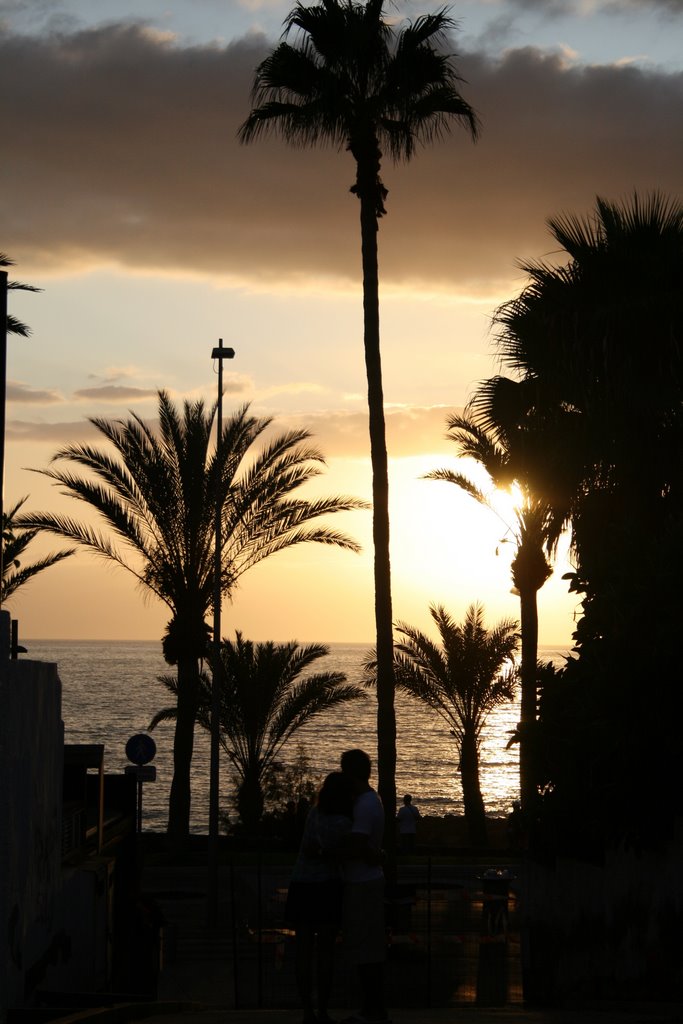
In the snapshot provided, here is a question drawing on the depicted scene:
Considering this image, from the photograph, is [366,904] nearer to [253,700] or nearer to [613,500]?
[613,500]

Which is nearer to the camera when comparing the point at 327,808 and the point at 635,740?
the point at 327,808

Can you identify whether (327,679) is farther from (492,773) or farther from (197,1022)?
(492,773)

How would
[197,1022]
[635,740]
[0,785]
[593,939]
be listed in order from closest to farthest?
[0,785] < [197,1022] < [635,740] < [593,939]

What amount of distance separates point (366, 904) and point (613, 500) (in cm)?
869

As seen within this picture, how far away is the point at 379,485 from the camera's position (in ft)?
69.2

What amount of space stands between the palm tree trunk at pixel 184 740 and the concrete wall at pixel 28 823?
19.5m

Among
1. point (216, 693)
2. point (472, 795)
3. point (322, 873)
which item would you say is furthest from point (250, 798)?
point (322, 873)

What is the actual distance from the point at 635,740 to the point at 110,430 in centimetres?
1894

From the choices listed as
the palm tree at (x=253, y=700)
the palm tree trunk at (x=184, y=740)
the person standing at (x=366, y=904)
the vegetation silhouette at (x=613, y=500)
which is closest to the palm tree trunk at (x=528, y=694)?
the vegetation silhouette at (x=613, y=500)

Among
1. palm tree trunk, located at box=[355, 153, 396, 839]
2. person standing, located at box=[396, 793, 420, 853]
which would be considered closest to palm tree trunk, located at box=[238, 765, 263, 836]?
person standing, located at box=[396, 793, 420, 853]

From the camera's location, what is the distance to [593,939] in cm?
1354

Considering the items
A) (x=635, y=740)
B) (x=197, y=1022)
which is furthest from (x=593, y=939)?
(x=197, y=1022)

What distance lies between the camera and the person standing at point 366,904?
787 centimetres

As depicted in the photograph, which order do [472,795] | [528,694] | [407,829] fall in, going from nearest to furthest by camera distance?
[528,694], [407,829], [472,795]
